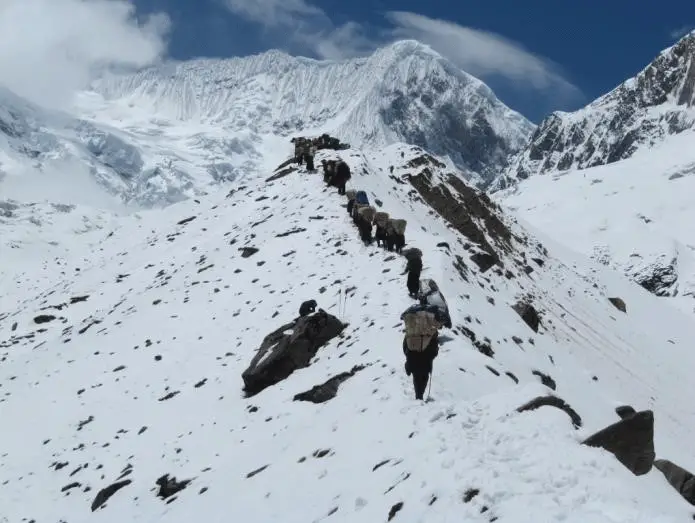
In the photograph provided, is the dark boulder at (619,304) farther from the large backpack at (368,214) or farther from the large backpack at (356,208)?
the large backpack at (368,214)

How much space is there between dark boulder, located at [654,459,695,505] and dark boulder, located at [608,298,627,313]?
156ft

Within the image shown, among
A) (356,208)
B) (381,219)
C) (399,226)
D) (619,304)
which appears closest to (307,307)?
(399,226)

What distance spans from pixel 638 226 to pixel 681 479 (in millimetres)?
171095

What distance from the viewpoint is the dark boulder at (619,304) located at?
181 ft

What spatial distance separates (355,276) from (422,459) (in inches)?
557

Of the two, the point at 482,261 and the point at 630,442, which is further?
the point at 482,261

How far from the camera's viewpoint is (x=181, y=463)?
15.5 m

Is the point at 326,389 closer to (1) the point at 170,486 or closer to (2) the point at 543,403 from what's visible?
(1) the point at 170,486

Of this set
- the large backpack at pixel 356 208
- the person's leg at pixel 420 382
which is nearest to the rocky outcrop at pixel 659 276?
the large backpack at pixel 356 208

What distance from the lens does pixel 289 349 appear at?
18656 millimetres

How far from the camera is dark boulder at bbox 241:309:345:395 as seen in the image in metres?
18.3

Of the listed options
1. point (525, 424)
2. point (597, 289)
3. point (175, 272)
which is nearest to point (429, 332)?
point (525, 424)

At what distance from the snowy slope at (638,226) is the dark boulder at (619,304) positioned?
84391 millimetres

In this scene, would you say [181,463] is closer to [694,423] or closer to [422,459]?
[422,459]
